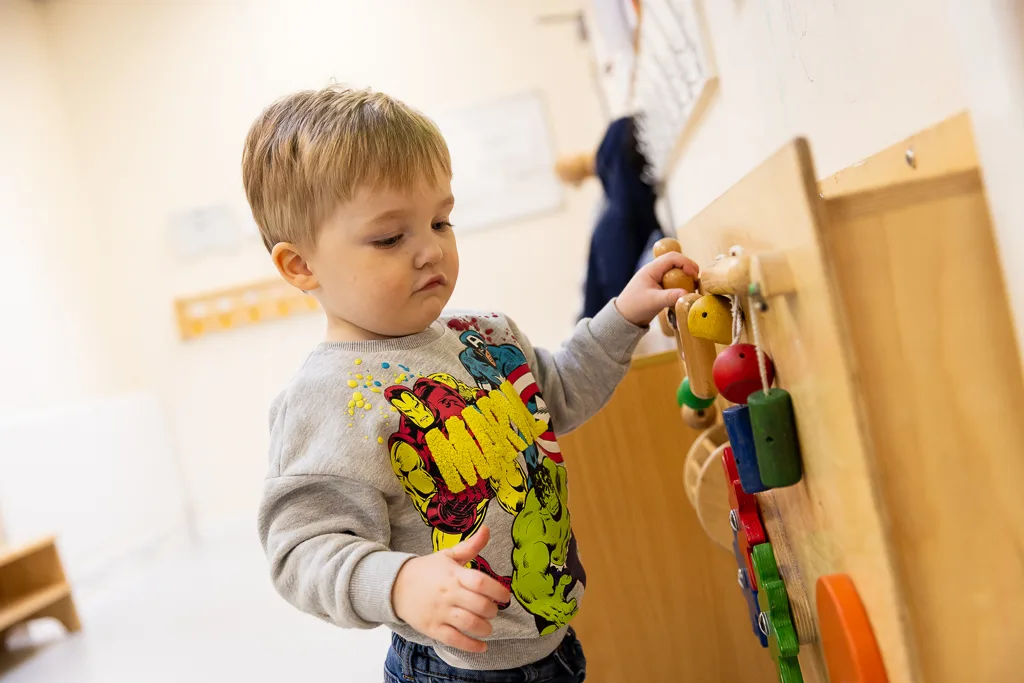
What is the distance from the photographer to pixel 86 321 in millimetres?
3680

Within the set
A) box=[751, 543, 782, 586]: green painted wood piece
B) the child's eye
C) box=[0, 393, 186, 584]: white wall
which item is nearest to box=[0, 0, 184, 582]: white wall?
box=[0, 393, 186, 584]: white wall

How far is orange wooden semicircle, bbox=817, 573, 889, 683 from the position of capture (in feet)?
1.38

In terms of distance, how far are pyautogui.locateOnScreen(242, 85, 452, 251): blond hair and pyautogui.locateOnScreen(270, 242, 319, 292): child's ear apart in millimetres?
10

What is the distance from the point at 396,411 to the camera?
738 millimetres

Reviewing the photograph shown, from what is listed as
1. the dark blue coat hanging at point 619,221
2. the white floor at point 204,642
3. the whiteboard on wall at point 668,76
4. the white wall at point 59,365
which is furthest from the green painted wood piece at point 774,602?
the white wall at point 59,365

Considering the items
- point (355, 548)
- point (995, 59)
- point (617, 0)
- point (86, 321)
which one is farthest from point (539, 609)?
point (86, 321)

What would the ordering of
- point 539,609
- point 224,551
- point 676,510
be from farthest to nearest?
point 224,551 < point 676,510 < point 539,609

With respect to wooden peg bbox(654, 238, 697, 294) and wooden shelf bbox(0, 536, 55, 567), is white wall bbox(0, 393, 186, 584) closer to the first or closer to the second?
→ wooden shelf bbox(0, 536, 55, 567)

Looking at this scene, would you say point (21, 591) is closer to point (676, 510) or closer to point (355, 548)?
point (676, 510)

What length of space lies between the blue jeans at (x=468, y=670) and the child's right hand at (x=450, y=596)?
0.63 ft

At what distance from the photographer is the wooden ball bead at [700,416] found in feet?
2.95

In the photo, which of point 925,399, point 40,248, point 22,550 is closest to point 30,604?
point 22,550

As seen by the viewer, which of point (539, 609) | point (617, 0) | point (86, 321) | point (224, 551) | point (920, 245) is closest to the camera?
point (920, 245)

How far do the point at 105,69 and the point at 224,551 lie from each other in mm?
2182
